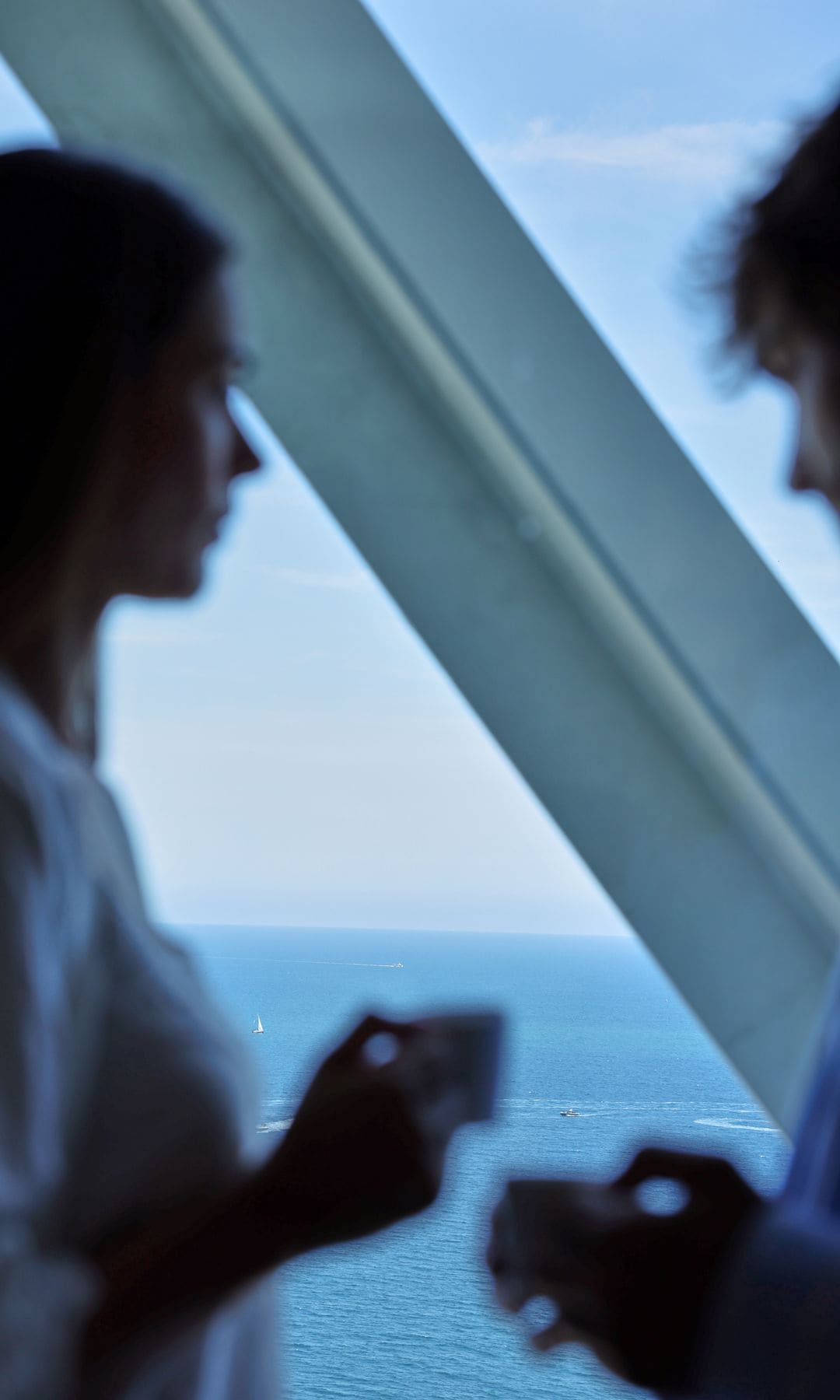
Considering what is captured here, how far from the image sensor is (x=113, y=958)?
20.9 inches

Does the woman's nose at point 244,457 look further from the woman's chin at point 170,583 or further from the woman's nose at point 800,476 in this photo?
the woman's nose at point 800,476

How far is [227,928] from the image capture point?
1390 mm

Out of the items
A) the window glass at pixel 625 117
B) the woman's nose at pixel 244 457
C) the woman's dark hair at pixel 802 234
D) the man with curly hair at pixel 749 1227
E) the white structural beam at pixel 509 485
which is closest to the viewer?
the man with curly hair at pixel 749 1227

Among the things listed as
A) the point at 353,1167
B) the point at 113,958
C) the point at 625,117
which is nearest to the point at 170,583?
the point at 113,958

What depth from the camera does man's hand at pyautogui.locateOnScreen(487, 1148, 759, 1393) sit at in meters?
0.46

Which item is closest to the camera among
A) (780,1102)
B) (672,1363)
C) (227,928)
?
(672,1363)

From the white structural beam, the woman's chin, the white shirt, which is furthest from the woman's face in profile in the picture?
the white structural beam

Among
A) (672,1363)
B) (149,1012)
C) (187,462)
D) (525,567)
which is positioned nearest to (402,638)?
(525,567)

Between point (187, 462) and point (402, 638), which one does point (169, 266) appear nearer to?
point (187, 462)

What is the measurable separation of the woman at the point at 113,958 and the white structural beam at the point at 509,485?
50cm

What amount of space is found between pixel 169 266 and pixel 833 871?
85 centimetres

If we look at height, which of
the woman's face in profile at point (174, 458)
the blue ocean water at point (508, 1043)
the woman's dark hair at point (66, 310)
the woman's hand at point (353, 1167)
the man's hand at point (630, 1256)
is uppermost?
the woman's dark hair at point (66, 310)

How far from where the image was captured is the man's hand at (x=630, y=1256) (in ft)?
1.52

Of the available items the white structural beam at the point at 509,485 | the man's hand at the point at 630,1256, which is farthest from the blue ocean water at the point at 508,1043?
the white structural beam at the point at 509,485
